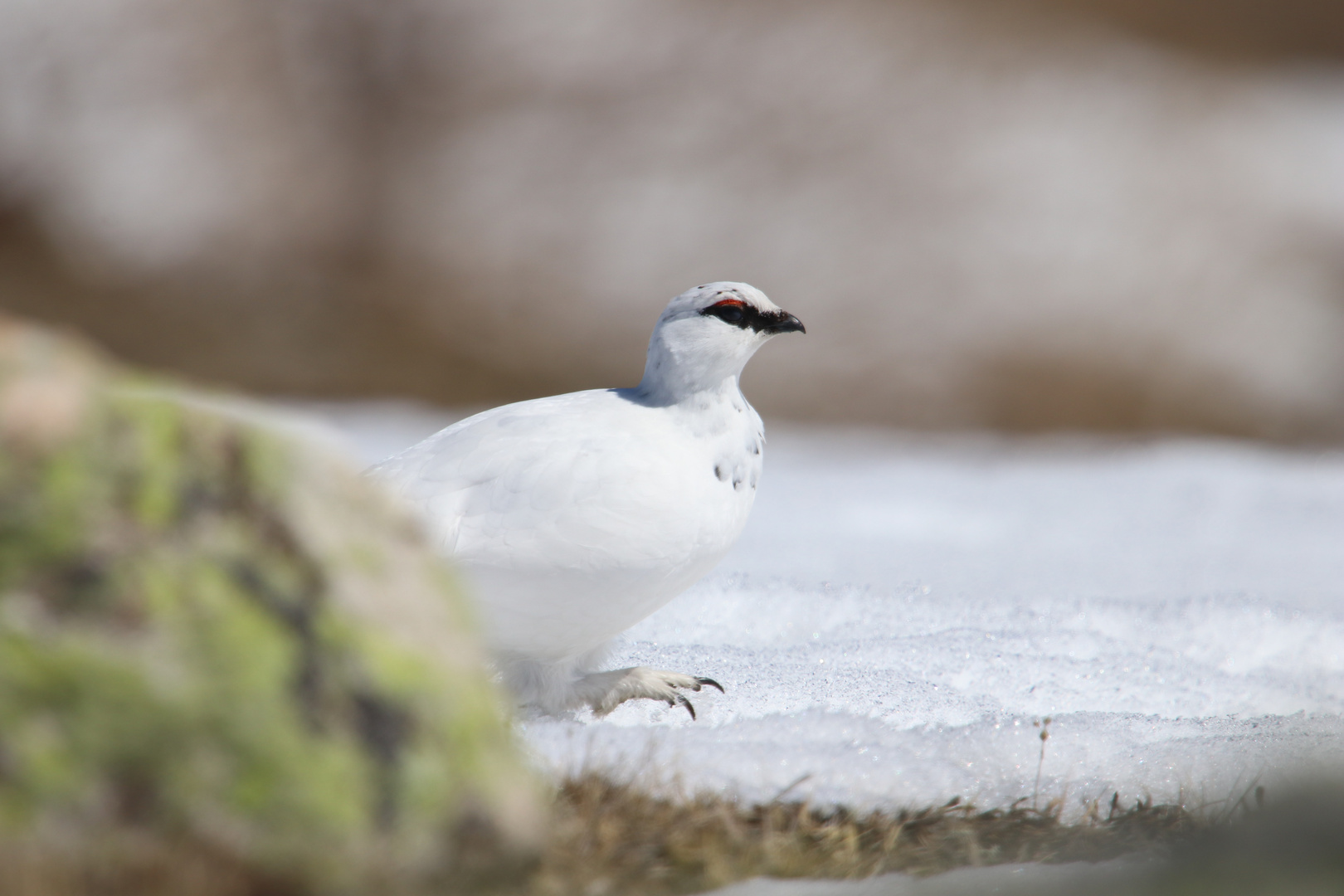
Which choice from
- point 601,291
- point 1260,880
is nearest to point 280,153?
point 601,291

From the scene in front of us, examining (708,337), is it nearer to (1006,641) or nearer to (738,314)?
(738,314)

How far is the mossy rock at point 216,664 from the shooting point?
1119 millimetres

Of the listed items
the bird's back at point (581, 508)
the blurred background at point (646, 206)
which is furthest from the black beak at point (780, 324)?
the blurred background at point (646, 206)

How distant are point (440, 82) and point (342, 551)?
6008 mm

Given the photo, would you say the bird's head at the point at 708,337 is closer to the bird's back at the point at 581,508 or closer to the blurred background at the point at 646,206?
the bird's back at the point at 581,508

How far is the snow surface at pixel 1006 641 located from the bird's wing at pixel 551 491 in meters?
0.30

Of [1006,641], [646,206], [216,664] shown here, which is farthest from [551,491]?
[646,206]

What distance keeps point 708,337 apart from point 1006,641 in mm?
1042

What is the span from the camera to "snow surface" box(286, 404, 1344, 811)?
1.74m

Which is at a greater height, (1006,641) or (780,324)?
(780,324)

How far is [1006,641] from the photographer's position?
255 centimetres

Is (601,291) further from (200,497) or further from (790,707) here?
(200,497)

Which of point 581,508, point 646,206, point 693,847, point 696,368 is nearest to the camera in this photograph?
point 693,847

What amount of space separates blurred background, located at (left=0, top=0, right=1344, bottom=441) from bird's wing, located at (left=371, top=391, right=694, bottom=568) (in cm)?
462
